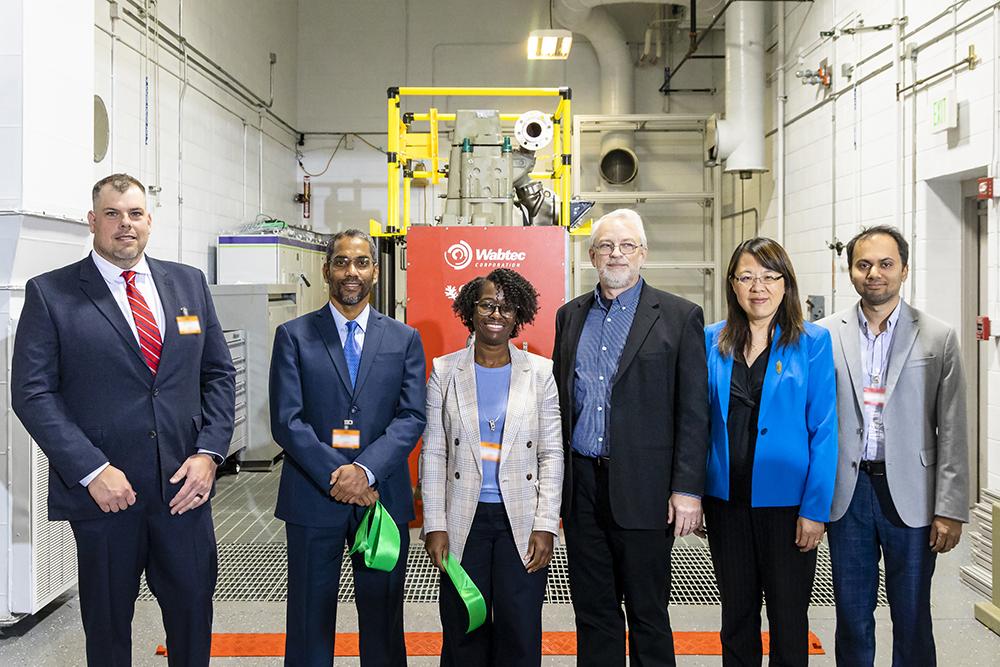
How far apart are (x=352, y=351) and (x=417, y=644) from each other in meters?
1.36

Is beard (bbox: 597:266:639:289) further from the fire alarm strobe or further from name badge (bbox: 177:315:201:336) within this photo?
the fire alarm strobe

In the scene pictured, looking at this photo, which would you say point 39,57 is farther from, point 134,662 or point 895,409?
point 895,409

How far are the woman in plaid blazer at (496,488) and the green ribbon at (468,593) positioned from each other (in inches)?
1.3

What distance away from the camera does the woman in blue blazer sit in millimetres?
2055

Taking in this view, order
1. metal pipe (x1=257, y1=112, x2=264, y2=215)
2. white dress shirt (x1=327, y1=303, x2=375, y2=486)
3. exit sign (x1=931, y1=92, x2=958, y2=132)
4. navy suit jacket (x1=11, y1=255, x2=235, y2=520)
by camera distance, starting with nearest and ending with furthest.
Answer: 1. navy suit jacket (x1=11, y1=255, x2=235, y2=520)
2. white dress shirt (x1=327, y1=303, x2=375, y2=486)
3. exit sign (x1=931, y1=92, x2=958, y2=132)
4. metal pipe (x1=257, y1=112, x2=264, y2=215)

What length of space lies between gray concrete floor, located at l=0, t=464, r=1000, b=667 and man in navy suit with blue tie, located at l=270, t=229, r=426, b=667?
0.72m

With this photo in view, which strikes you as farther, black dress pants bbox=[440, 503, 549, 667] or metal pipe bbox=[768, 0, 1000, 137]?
metal pipe bbox=[768, 0, 1000, 137]

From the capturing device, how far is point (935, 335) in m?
2.17

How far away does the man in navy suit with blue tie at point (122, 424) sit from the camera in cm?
204

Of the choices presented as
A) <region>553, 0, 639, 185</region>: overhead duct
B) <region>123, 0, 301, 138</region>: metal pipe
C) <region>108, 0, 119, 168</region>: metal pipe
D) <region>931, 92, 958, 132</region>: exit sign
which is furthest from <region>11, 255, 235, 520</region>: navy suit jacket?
<region>553, 0, 639, 185</region>: overhead duct

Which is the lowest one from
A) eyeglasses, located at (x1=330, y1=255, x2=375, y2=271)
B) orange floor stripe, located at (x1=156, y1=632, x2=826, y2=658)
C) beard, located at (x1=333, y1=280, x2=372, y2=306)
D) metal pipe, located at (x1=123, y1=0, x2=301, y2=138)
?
orange floor stripe, located at (x1=156, y1=632, x2=826, y2=658)

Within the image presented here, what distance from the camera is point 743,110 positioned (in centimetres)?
653

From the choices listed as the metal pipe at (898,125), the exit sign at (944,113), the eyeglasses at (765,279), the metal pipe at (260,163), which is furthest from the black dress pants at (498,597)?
the metal pipe at (260,163)

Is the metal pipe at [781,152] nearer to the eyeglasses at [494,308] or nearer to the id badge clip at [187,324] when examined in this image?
the eyeglasses at [494,308]
